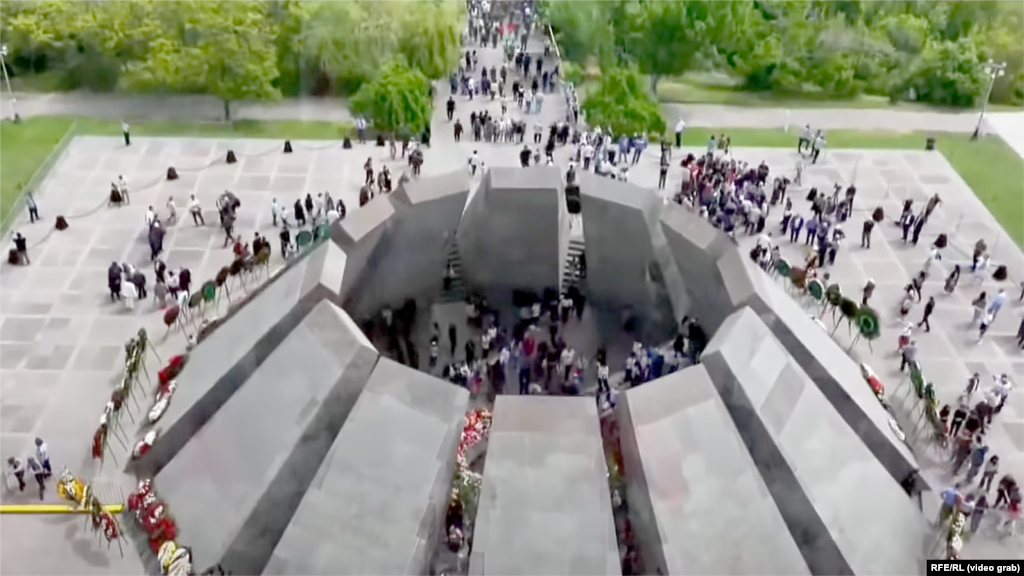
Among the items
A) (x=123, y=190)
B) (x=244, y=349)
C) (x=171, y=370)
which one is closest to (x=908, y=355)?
(x=244, y=349)

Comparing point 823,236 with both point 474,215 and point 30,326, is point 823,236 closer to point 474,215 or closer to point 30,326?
point 474,215

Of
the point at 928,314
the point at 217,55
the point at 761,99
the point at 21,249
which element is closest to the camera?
the point at 928,314

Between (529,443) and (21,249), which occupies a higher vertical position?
(529,443)

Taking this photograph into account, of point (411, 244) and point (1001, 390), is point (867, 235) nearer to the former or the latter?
point (1001, 390)

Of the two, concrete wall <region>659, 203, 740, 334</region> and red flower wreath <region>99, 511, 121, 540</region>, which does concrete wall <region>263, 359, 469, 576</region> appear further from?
concrete wall <region>659, 203, 740, 334</region>

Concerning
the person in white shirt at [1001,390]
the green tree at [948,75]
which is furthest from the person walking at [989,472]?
the green tree at [948,75]

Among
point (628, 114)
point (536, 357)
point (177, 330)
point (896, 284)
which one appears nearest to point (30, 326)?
point (177, 330)
